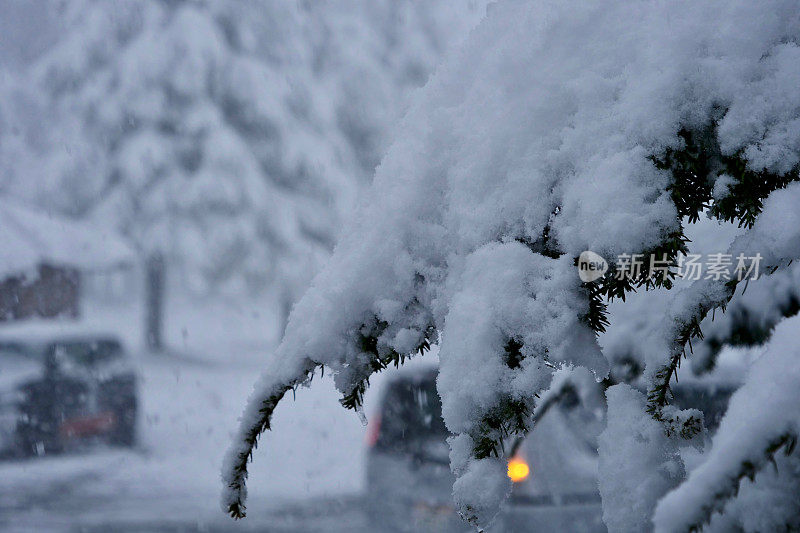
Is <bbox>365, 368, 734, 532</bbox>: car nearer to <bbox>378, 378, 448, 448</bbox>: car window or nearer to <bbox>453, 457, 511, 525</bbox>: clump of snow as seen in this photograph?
<bbox>378, 378, 448, 448</bbox>: car window

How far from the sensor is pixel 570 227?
3.50 ft

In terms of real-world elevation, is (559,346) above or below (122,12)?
below

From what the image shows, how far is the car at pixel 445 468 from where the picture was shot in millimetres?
4453

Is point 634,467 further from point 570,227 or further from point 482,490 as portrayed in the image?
point 570,227

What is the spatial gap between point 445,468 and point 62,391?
636cm

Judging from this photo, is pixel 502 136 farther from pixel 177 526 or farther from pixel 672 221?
pixel 177 526

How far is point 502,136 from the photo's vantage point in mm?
1194

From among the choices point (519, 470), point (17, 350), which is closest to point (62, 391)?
point (17, 350)

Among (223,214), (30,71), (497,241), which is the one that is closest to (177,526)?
(497,241)

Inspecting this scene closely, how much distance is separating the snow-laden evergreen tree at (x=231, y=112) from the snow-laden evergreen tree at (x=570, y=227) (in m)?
15.6

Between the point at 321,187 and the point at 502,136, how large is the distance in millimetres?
16362

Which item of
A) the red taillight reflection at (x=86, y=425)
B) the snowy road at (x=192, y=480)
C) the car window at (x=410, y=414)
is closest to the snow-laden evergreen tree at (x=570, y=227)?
the car window at (x=410, y=414)

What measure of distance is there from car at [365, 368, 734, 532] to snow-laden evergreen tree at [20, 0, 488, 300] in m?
12.0

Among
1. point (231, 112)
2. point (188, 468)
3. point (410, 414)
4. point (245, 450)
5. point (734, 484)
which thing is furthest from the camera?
point (231, 112)
